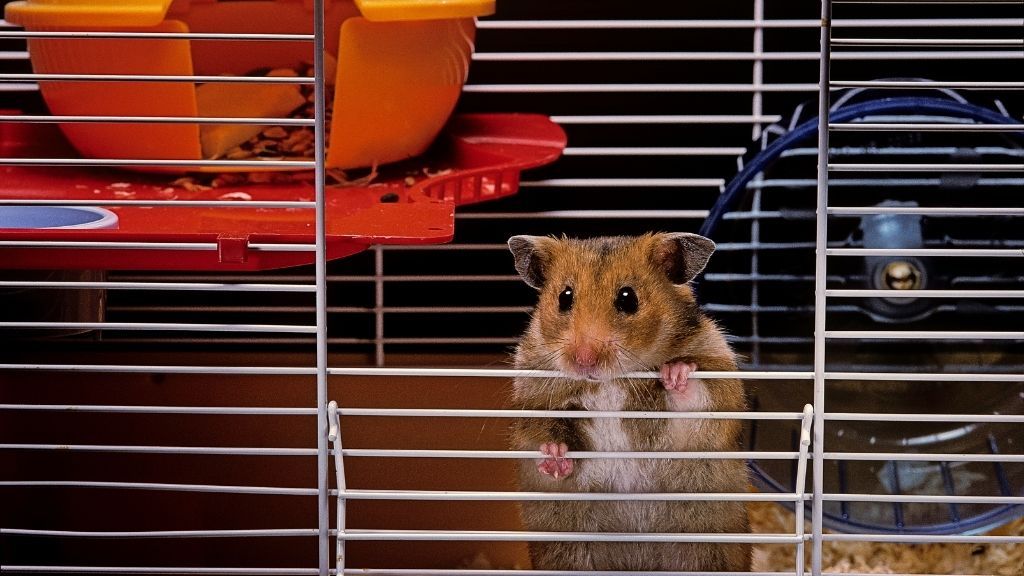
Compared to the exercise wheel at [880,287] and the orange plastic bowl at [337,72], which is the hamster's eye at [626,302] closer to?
the exercise wheel at [880,287]

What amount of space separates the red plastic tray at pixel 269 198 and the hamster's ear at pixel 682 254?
39cm

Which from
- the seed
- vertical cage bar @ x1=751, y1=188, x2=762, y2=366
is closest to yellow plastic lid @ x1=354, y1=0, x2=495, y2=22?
the seed

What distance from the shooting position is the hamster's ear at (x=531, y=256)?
2.01 m

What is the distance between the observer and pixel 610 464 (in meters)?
2.04

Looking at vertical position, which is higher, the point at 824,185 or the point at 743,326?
the point at 824,185

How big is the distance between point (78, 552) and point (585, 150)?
1.75 metres

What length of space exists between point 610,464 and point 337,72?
99 centimetres

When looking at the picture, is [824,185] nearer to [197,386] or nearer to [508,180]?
[508,180]

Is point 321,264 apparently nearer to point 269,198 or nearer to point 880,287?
point 269,198

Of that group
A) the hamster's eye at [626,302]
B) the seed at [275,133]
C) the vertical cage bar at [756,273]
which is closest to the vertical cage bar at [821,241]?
the hamster's eye at [626,302]

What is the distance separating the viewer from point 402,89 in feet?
7.77

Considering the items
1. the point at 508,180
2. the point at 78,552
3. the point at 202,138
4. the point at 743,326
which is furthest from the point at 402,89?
the point at 78,552

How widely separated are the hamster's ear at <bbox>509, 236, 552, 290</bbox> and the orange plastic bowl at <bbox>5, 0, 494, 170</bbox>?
540 mm

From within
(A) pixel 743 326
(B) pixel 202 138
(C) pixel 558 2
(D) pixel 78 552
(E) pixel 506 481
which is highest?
(C) pixel 558 2
